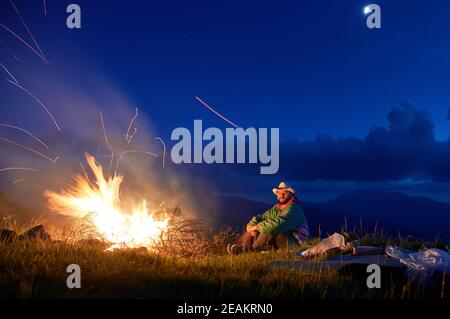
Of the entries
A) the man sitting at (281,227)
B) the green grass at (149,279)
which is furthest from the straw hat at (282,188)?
the green grass at (149,279)

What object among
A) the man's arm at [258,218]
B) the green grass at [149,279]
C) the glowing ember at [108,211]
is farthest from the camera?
the man's arm at [258,218]

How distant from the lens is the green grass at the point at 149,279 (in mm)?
5988

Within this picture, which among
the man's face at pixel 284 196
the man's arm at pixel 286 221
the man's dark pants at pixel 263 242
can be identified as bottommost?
the man's dark pants at pixel 263 242

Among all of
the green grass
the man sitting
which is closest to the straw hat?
the man sitting

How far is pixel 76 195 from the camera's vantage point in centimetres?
1208

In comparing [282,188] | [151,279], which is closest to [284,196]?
[282,188]

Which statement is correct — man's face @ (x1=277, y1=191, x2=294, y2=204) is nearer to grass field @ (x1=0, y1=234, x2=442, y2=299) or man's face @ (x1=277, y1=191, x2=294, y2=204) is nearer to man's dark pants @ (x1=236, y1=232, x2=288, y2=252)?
man's dark pants @ (x1=236, y1=232, x2=288, y2=252)

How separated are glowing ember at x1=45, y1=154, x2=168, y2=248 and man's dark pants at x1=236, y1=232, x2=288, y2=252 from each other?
102 inches

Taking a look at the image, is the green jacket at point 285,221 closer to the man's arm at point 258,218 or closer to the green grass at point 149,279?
the man's arm at point 258,218

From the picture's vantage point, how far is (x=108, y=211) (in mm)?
11805

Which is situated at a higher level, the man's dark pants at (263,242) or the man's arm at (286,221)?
the man's arm at (286,221)

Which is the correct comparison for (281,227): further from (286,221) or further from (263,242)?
(263,242)

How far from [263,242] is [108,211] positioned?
13.5 ft
